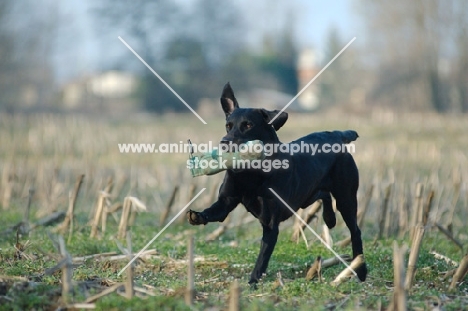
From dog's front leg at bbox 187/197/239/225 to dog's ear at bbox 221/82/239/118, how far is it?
0.93 meters

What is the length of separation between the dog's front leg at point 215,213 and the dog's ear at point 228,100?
0.93 metres

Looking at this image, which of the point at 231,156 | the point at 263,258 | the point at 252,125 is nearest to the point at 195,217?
the point at 231,156

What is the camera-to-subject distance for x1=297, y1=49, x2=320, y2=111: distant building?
85562mm

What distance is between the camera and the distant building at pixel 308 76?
281ft

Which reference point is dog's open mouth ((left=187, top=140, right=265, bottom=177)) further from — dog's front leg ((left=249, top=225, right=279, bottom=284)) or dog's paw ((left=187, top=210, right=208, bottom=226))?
dog's front leg ((left=249, top=225, right=279, bottom=284))

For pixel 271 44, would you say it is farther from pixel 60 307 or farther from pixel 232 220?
pixel 60 307

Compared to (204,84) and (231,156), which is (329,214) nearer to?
(231,156)

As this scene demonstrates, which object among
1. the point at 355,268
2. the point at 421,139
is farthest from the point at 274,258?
the point at 421,139

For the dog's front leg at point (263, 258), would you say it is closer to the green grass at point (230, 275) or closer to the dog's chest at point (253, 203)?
the green grass at point (230, 275)

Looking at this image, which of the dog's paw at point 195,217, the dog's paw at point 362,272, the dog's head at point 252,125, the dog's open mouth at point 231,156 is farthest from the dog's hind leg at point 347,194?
the dog's paw at point 195,217

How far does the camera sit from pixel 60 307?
572 cm

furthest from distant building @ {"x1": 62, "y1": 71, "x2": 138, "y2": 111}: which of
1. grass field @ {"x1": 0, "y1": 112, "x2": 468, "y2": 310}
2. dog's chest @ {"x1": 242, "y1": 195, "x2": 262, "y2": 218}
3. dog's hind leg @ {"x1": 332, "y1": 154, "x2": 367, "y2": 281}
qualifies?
dog's chest @ {"x1": 242, "y1": 195, "x2": 262, "y2": 218}

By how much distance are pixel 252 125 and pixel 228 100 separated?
0.65 m

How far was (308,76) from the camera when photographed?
9906 centimetres
